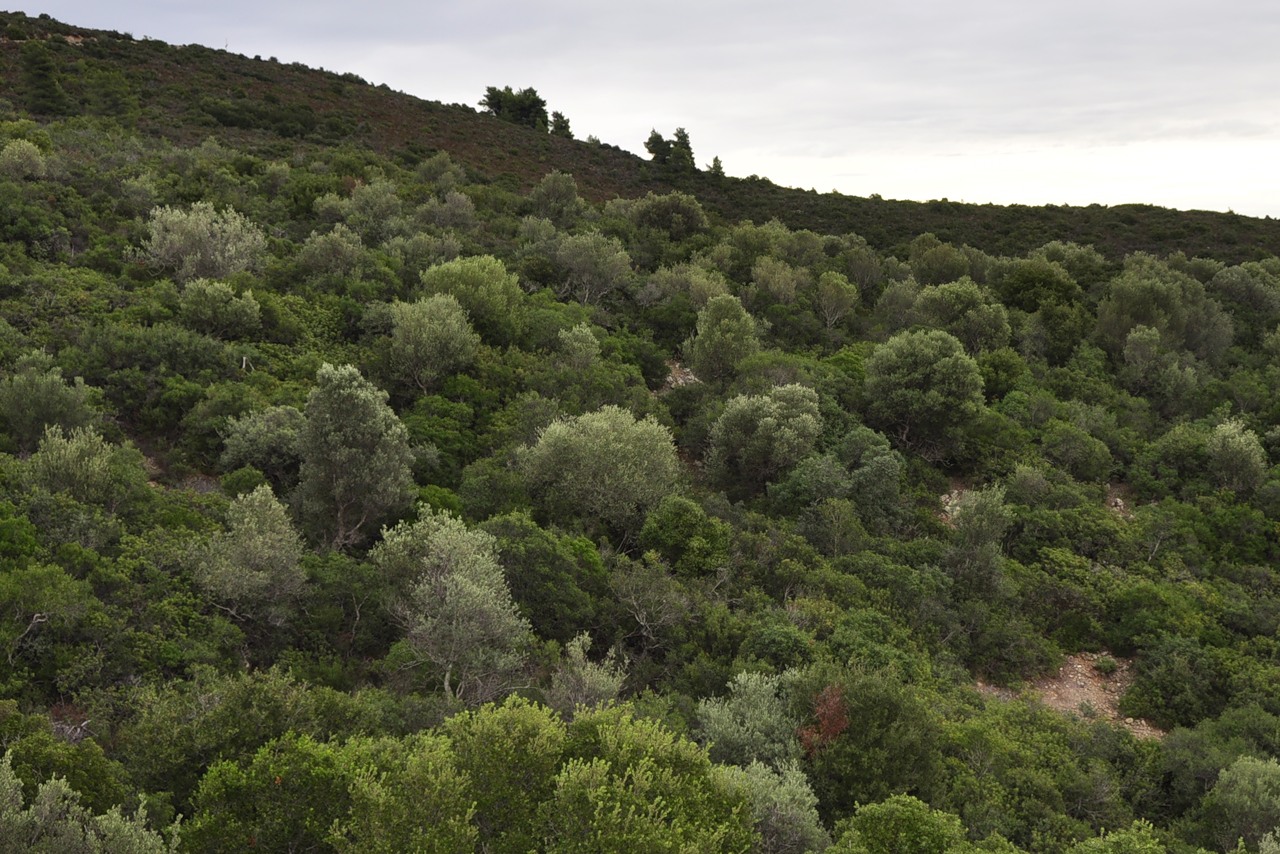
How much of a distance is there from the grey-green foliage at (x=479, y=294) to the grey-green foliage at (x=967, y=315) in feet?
76.5

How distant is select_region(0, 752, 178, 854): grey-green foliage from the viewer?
9.94m

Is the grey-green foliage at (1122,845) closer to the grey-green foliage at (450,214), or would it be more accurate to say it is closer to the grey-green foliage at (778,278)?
the grey-green foliage at (778,278)

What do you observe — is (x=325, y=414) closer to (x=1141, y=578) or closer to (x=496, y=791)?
(x=496, y=791)

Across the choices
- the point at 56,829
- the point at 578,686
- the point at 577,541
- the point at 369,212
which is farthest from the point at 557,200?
the point at 56,829

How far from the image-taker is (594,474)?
25.4m

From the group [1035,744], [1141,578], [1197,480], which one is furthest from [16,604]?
[1197,480]

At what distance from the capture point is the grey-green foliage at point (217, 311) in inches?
1195

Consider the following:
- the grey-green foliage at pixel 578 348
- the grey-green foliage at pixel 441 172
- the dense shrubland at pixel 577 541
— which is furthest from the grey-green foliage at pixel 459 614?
the grey-green foliage at pixel 441 172

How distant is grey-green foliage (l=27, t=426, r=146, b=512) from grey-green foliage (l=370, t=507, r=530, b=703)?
6.99m

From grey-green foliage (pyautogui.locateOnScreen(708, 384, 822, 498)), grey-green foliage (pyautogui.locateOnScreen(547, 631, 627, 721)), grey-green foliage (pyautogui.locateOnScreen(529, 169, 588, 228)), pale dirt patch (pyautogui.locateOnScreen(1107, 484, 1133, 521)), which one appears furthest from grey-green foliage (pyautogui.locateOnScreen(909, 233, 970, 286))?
grey-green foliage (pyautogui.locateOnScreen(547, 631, 627, 721))

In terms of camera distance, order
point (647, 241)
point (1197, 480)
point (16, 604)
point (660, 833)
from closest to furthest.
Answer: point (660, 833), point (16, 604), point (1197, 480), point (647, 241)

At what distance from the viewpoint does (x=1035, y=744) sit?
63.8ft

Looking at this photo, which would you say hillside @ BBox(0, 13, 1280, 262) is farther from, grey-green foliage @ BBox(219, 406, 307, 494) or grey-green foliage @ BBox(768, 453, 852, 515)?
grey-green foliage @ BBox(768, 453, 852, 515)

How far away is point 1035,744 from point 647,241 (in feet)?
137
